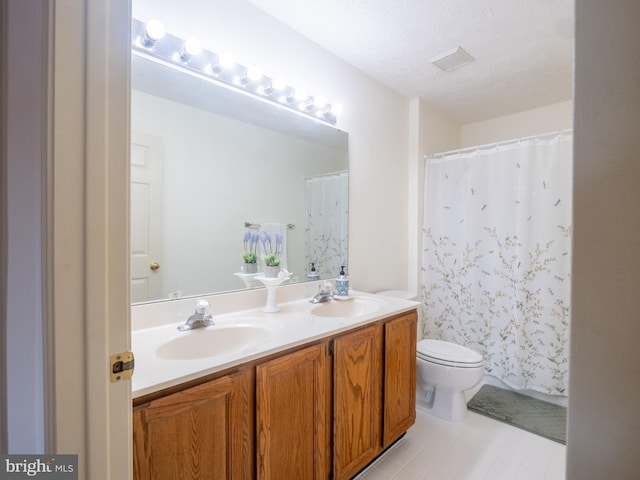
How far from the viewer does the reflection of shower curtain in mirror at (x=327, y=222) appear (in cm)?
189

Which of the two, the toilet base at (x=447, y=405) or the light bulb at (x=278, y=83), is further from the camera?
the toilet base at (x=447, y=405)

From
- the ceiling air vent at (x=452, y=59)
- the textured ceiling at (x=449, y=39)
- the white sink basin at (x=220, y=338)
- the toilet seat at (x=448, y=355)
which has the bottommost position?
the toilet seat at (x=448, y=355)

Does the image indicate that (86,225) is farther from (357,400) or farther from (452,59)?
(452,59)

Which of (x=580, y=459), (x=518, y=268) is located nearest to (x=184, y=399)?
(x=580, y=459)

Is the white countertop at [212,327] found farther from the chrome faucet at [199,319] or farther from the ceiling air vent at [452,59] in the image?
the ceiling air vent at [452,59]

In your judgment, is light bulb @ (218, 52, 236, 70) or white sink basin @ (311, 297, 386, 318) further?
white sink basin @ (311, 297, 386, 318)

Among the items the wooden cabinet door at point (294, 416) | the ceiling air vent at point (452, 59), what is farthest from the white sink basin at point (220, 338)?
the ceiling air vent at point (452, 59)

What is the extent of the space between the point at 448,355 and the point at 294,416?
1.27 m

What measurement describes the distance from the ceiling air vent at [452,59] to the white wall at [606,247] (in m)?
1.86

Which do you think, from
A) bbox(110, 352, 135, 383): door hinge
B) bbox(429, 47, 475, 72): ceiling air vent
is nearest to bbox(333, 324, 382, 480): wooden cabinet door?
bbox(110, 352, 135, 383): door hinge

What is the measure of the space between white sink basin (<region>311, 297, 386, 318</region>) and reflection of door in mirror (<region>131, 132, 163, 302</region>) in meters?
0.88

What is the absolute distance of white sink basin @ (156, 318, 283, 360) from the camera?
1.15m

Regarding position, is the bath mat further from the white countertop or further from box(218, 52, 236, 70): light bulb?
box(218, 52, 236, 70): light bulb

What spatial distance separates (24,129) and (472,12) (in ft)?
6.57
